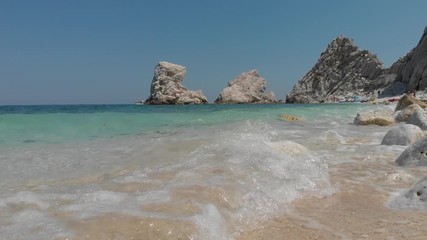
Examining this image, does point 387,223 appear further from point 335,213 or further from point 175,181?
point 175,181

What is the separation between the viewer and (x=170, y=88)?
79.2 m

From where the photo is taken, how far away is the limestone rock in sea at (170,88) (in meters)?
78.6

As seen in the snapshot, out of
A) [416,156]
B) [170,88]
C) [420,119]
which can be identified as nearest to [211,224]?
[416,156]

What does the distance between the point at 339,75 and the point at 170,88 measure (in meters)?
49.5

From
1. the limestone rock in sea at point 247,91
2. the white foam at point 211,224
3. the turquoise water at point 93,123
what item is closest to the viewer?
the white foam at point 211,224

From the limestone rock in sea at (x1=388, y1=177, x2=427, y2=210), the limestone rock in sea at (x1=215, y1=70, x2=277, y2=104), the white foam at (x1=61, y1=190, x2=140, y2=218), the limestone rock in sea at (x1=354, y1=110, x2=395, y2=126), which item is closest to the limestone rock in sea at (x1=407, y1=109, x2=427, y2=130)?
the limestone rock in sea at (x1=354, y1=110, x2=395, y2=126)

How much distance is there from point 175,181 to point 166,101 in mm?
74300

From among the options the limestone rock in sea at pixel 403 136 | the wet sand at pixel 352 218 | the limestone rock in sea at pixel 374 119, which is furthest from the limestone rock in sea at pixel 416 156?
the limestone rock in sea at pixel 374 119

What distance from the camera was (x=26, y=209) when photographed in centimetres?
380

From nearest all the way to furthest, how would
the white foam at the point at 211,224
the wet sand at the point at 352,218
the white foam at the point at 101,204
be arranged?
the white foam at the point at 211,224
the wet sand at the point at 352,218
the white foam at the point at 101,204

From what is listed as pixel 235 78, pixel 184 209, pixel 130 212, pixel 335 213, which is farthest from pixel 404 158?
pixel 235 78

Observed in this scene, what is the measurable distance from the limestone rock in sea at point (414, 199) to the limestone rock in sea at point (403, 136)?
468 centimetres

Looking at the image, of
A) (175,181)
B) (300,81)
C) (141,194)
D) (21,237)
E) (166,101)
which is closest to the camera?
(21,237)

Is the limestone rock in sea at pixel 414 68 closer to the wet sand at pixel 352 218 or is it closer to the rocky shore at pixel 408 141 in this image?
the rocky shore at pixel 408 141
